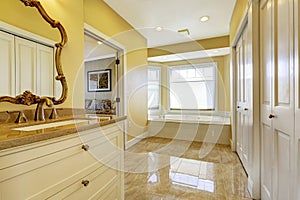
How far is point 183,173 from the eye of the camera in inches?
86.6

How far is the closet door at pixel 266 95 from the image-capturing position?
1.36 m

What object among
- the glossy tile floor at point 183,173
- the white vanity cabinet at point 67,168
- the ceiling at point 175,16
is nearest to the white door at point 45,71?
the white vanity cabinet at point 67,168

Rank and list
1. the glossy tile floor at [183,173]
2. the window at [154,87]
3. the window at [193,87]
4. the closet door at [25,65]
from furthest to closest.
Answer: the window at [154,87]
the window at [193,87]
the glossy tile floor at [183,173]
the closet door at [25,65]

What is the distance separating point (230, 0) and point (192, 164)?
2595 mm

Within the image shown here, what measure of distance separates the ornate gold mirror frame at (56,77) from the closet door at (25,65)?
0.06 m

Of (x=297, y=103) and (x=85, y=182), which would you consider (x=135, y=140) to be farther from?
(x=297, y=103)

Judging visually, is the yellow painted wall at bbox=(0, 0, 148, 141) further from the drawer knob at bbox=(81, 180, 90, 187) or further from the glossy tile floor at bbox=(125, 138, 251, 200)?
the glossy tile floor at bbox=(125, 138, 251, 200)

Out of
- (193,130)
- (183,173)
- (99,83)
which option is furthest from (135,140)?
(99,83)

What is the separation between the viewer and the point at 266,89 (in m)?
1.48

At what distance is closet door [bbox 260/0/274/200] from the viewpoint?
1.36 metres

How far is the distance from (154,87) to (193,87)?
4.23 ft

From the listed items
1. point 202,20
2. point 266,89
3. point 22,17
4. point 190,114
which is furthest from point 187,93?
point 22,17

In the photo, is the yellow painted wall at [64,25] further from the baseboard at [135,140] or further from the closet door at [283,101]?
the closet door at [283,101]

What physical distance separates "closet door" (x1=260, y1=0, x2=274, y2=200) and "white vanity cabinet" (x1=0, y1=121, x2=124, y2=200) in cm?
127
